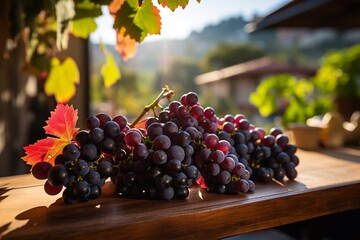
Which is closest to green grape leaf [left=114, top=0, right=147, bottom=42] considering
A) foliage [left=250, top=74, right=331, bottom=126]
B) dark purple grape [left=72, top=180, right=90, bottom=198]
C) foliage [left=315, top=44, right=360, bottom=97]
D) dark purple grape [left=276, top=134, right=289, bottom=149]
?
dark purple grape [left=72, top=180, right=90, bottom=198]

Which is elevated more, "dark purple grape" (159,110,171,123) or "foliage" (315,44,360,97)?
"foliage" (315,44,360,97)

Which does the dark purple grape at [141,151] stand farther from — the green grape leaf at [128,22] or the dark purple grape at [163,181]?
the green grape leaf at [128,22]

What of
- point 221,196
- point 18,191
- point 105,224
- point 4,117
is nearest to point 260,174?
point 221,196

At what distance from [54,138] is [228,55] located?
22.1 meters

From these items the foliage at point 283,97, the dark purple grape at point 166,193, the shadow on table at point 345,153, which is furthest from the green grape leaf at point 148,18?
the foliage at point 283,97

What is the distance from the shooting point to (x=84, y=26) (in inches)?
35.7

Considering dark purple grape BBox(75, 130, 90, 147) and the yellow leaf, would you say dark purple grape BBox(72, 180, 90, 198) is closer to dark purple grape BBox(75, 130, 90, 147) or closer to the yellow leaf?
dark purple grape BBox(75, 130, 90, 147)

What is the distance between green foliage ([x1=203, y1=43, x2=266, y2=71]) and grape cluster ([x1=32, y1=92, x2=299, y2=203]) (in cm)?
2081

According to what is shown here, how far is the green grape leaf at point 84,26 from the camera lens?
891 mm

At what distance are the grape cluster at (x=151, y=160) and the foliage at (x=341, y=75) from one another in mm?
1640

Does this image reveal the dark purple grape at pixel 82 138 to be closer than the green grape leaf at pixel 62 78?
Yes

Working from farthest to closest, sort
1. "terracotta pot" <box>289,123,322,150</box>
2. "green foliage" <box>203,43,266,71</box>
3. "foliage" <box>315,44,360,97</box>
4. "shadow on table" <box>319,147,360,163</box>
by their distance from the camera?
"green foliage" <box>203,43,266,71</box> < "foliage" <box>315,44,360,97</box> < "terracotta pot" <box>289,123,322,150</box> < "shadow on table" <box>319,147,360,163</box>

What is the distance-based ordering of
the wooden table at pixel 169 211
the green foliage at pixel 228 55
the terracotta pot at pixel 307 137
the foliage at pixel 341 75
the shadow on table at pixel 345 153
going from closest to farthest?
the wooden table at pixel 169 211 < the shadow on table at pixel 345 153 < the terracotta pot at pixel 307 137 < the foliage at pixel 341 75 < the green foliage at pixel 228 55

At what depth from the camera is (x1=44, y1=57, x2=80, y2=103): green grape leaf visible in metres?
1.24
